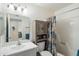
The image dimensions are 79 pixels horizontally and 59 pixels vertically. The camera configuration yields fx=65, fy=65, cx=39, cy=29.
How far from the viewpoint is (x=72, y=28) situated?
1541 mm

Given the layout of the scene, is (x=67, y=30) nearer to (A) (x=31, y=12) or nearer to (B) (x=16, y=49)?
(A) (x=31, y=12)

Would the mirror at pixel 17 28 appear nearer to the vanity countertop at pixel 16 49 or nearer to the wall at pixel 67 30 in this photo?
the vanity countertop at pixel 16 49

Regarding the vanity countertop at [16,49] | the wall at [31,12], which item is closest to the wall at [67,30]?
the wall at [31,12]

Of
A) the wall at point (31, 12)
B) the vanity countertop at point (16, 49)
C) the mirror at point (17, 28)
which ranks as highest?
the wall at point (31, 12)

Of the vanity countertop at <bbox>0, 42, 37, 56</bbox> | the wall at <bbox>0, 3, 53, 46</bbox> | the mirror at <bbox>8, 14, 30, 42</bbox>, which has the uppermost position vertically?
the wall at <bbox>0, 3, 53, 46</bbox>

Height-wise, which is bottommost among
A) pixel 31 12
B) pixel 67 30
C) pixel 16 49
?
pixel 16 49

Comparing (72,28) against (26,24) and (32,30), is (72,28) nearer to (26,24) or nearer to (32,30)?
(32,30)

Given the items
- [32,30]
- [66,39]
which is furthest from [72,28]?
[32,30]

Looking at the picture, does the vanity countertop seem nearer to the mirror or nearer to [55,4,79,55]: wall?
the mirror

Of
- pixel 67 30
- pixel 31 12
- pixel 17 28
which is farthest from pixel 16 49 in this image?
pixel 67 30

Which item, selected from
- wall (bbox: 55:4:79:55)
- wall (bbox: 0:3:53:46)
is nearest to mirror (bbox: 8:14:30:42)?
wall (bbox: 0:3:53:46)

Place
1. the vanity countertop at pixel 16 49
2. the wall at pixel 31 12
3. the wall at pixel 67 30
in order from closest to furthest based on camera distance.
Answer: the vanity countertop at pixel 16 49, the wall at pixel 31 12, the wall at pixel 67 30

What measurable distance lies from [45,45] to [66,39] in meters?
0.62

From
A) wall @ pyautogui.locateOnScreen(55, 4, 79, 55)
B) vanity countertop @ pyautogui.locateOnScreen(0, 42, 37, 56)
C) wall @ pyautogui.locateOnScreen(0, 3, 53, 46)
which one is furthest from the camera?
wall @ pyautogui.locateOnScreen(55, 4, 79, 55)
